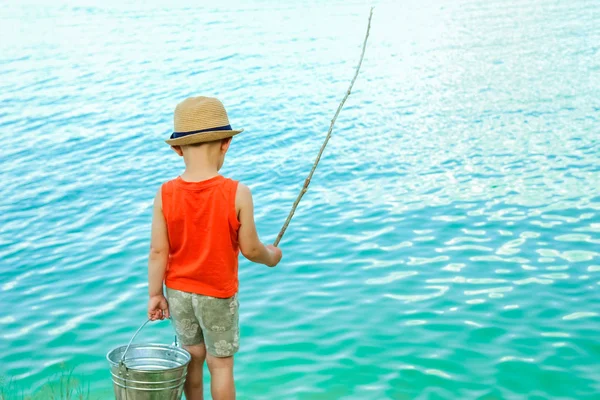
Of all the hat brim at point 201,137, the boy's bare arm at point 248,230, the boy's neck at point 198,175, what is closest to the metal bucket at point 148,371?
the boy's bare arm at point 248,230

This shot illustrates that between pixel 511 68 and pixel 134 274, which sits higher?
pixel 511 68

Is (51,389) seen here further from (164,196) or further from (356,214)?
(356,214)

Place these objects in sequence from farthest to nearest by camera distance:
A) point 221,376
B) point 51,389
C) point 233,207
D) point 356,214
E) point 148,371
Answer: point 356,214 → point 51,389 → point 221,376 → point 233,207 → point 148,371

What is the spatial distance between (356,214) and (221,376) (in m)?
5.31

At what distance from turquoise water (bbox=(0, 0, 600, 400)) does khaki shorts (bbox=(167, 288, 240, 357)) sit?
1.85m

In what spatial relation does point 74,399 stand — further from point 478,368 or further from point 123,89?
point 123,89

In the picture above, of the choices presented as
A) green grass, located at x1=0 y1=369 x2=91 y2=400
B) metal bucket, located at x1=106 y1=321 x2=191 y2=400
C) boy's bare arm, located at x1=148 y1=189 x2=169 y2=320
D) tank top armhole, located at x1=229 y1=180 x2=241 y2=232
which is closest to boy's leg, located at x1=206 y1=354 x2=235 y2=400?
metal bucket, located at x1=106 y1=321 x2=191 y2=400

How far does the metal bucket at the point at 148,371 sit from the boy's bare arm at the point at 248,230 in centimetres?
53

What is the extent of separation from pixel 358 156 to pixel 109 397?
655cm

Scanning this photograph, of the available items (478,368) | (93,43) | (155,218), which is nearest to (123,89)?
(93,43)

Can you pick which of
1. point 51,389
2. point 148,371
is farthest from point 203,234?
point 51,389

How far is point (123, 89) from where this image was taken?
1791 cm

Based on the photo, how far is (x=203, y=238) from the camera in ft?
11.5

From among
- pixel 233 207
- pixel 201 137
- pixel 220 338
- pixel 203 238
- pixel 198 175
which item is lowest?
pixel 220 338
